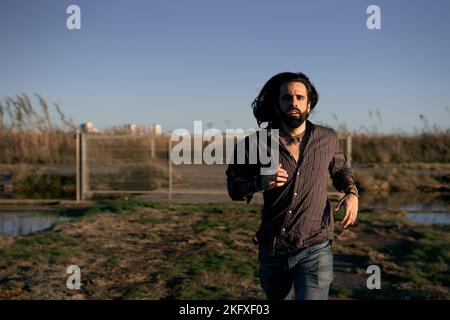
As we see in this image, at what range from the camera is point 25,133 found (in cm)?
2258

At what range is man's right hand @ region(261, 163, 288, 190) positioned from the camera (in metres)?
3.57

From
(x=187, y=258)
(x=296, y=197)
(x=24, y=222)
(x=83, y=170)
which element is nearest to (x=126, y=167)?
(x=83, y=170)

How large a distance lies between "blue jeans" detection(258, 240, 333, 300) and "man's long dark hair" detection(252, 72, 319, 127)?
0.99 metres

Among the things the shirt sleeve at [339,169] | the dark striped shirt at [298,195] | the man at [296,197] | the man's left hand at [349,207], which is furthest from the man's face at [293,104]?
the man's left hand at [349,207]

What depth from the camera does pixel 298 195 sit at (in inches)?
148

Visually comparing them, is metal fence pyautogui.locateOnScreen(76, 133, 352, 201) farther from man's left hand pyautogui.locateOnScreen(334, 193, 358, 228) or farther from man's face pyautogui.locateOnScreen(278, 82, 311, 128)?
man's left hand pyautogui.locateOnScreen(334, 193, 358, 228)

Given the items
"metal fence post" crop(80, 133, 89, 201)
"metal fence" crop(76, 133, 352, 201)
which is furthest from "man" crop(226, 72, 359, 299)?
"metal fence post" crop(80, 133, 89, 201)

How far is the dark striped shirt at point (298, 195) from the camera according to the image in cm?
374

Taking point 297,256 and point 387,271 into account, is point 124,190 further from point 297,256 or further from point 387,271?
point 297,256

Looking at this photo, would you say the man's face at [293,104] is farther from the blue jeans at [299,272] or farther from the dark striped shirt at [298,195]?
the blue jeans at [299,272]

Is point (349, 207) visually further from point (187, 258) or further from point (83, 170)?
point (83, 170)

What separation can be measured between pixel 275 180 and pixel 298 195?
291 mm
